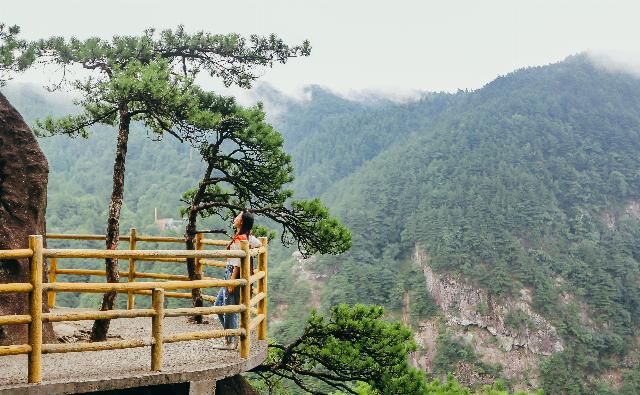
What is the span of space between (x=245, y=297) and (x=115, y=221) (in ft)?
8.94

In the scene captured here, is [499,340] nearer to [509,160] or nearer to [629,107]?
[509,160]

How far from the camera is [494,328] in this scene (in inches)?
3807

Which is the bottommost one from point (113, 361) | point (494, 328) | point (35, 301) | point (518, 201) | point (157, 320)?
point (494, 328)

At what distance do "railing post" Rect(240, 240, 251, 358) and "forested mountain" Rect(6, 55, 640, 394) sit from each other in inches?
2591

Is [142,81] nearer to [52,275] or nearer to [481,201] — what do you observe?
[52,275]

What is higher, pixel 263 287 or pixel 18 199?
pixel 18 199

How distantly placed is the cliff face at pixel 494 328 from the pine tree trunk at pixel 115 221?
3217 inches

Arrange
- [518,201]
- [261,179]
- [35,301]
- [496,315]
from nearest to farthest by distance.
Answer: [35,301] → [261,179] → [496,315] → [518,201]

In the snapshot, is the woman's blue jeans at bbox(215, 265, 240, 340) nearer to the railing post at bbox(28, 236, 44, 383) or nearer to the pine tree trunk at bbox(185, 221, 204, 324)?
the pine tree trunk at bbox(185, 221, 204, 324)

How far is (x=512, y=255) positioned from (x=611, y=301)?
1625 cm

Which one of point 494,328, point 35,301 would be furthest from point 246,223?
point 494,328

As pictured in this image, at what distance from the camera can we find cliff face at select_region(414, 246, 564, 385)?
8969cm

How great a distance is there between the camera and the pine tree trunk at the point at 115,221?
7.72 m

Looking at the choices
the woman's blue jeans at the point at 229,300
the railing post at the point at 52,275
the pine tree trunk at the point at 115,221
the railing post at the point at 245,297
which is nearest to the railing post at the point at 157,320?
the railing post at the point at 245,297
